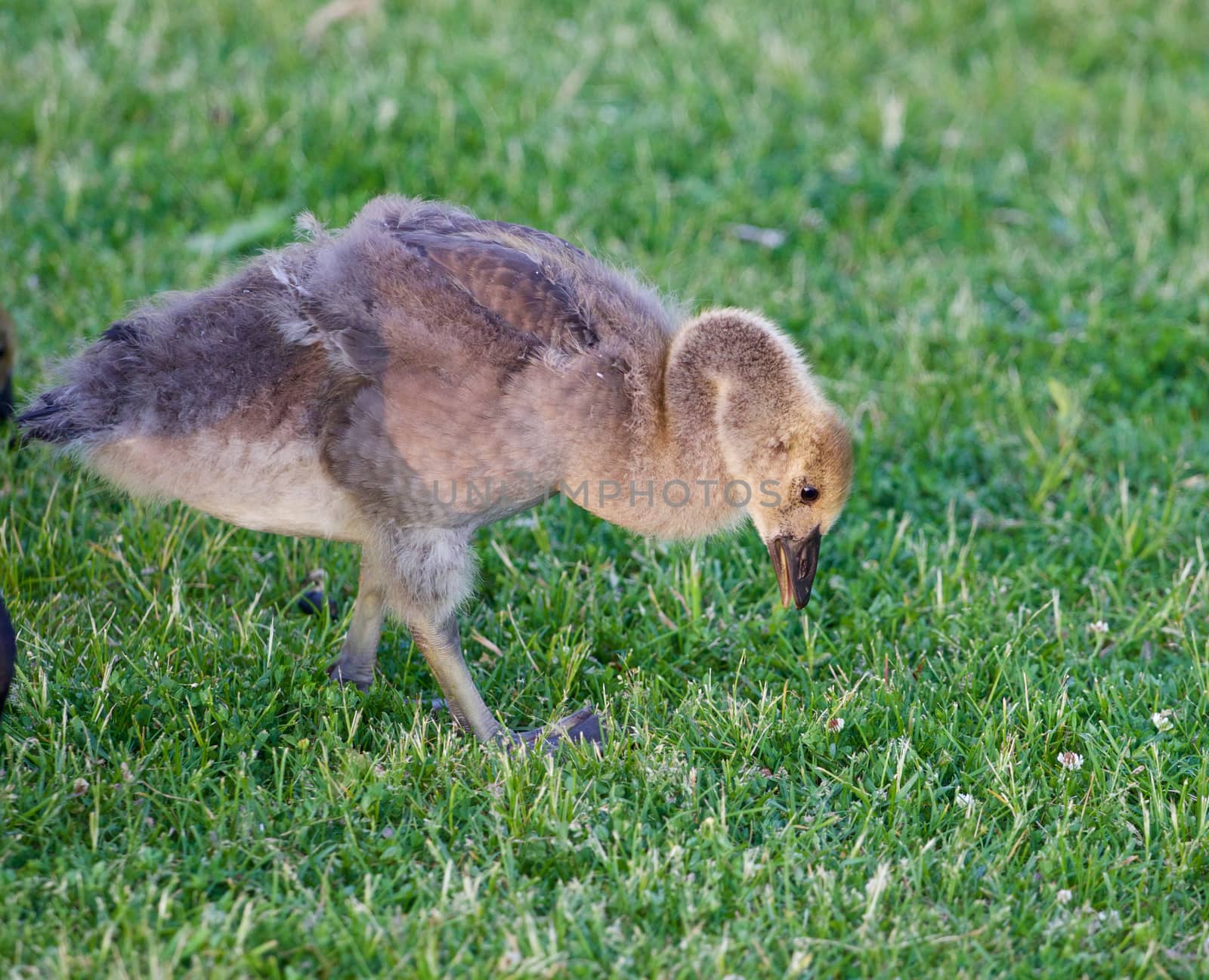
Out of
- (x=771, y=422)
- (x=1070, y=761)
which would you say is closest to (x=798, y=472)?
(x=771, y=422)

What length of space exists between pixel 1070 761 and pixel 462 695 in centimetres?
175

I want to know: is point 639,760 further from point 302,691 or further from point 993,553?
point 993,553

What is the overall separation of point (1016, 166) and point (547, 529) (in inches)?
157

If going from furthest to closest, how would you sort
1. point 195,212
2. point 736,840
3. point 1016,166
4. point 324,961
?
point 1016,166 → point 195,212 → point 736,840 → point 324,961

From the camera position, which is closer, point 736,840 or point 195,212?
point 736,840

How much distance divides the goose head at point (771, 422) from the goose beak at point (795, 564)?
0.34 ft

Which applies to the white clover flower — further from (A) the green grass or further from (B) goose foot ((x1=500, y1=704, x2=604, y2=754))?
(B) goose foot ((x1=500, y1=704, x2=604, y2=754))

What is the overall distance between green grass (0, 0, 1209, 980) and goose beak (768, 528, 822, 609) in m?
0.30

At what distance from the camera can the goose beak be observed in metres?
4.00

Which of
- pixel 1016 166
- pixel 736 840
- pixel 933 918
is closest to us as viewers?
pixel 933 918

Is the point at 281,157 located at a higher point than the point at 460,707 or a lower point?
higher

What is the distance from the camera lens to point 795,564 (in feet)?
13.2

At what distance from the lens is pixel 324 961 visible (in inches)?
119

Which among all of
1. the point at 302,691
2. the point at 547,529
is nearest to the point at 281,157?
the point at 547,529
